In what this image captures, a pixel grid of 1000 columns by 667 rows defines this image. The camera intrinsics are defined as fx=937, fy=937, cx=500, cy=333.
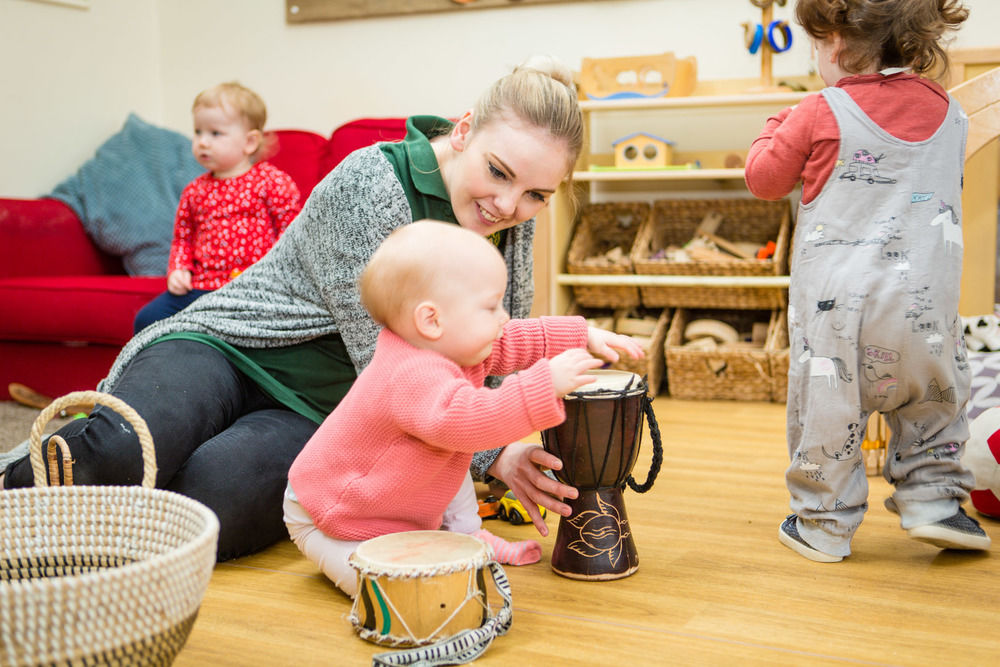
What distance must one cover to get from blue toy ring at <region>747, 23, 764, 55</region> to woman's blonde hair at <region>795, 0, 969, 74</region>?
1507 millimetres

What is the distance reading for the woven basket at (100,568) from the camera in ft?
2.68

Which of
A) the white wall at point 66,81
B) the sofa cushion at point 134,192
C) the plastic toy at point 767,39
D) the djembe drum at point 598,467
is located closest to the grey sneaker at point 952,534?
the djembe drum at point 598,467

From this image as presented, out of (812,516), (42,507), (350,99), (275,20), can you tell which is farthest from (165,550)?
(275,20)

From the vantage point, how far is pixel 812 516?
1.55 meters

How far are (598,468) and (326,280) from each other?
578 mm

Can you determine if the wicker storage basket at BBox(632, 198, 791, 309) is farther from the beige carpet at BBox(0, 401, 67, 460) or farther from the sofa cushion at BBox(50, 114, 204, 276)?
the beige carpet at BBox(0, 401, 67, 460)

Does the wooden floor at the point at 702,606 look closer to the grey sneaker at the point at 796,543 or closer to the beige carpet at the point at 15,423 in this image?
the grey sneaker at the point at 796,543

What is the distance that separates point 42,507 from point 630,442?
0.82 m

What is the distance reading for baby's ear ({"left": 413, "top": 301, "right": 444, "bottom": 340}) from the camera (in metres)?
1.26

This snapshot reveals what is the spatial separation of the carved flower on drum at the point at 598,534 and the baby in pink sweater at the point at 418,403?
0.22m

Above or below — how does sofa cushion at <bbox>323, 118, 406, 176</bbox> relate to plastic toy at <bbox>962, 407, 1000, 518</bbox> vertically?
above

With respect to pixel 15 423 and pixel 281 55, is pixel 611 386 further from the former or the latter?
pixel 281 55

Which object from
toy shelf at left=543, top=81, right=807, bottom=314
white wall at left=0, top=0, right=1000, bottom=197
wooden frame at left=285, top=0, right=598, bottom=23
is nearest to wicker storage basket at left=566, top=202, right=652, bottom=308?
toy shelf at left=543, top=81, right=807, bottom=314

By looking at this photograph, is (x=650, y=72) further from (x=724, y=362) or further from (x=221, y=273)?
(x=221, y=273)
